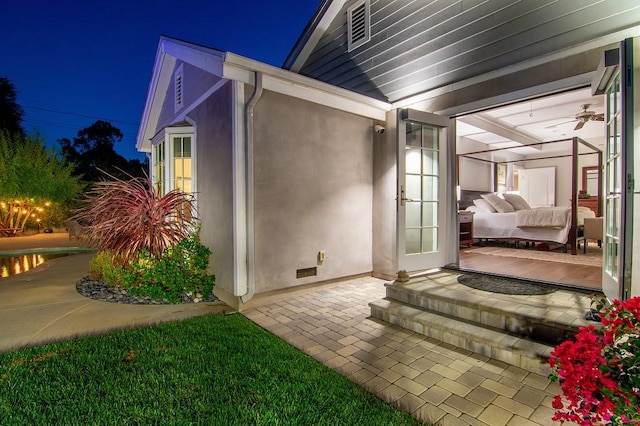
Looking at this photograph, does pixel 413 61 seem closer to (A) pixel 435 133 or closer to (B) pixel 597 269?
(A) pixel 435 133

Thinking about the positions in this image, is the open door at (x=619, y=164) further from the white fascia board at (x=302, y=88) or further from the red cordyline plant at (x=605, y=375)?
the white fascia board at (x=302, y=88)

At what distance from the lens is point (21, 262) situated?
258 inches

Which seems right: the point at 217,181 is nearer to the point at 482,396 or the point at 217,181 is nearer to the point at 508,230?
the point at 482,396

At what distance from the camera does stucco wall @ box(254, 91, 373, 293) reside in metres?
3.87

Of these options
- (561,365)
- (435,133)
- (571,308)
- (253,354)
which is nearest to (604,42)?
(435,133)

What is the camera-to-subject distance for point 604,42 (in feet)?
10.3

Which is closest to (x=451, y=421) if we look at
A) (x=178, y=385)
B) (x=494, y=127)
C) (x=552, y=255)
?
(x=178, y=385)

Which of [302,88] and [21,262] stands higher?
Answer: [302,88]

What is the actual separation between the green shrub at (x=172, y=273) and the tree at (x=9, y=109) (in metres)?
17.0

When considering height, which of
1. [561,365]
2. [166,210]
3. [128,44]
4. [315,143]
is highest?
[128,44]

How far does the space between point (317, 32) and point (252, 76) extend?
3.40 meters

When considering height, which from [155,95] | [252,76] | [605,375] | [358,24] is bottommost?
[605,375]

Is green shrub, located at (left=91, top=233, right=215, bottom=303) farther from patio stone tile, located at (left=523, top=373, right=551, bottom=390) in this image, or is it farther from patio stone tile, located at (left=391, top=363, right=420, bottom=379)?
patio stone tile, located at (left=523, top=373, right=551, bottom=390)

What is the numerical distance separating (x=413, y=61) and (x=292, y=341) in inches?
166
